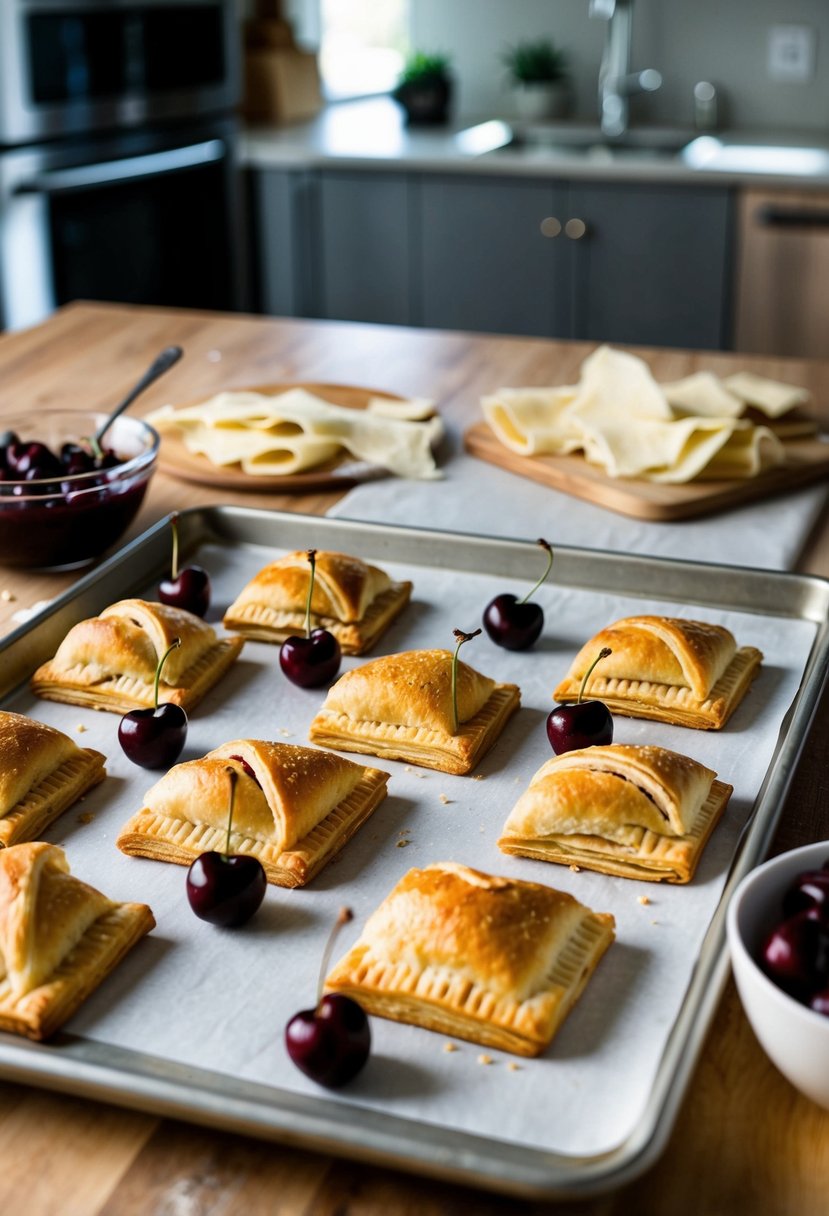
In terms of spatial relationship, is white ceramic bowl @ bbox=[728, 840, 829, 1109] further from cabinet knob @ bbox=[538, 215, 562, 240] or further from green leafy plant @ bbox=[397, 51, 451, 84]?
green leafy plant @ bbox=[397, 51, 451, 84]

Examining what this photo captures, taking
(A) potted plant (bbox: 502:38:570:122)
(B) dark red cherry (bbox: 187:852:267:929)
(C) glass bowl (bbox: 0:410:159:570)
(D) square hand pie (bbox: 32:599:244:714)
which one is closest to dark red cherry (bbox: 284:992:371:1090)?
(B) dark red cherry (bbox: 187:852:267:929)

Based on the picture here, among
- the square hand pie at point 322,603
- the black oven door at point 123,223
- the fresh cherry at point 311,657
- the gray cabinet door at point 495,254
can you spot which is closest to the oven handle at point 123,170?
the black oven door at point 123,223

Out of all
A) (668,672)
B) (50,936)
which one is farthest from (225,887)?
(668,672)

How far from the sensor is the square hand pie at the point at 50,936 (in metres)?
0.84

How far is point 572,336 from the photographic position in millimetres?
3637

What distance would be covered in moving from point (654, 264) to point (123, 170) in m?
1.37

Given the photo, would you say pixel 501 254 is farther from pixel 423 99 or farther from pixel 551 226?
pixel 423 99

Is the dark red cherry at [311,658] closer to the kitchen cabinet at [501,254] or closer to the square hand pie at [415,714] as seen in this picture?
the square hand pie at [415,714]

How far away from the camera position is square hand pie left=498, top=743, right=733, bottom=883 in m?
1.00

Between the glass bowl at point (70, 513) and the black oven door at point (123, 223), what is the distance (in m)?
1.59

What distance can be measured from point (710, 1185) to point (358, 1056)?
0.21 metres

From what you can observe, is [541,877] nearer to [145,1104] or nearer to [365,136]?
[145,1104]

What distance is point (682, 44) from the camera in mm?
4148

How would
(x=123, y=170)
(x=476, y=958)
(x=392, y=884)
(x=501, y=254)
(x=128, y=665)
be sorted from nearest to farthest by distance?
1. (x=476, y=958)
2. (x=392, y=884)
3. (x=128, y=665)
4. (x=123, y=170)
5. (x=501, y=254)
